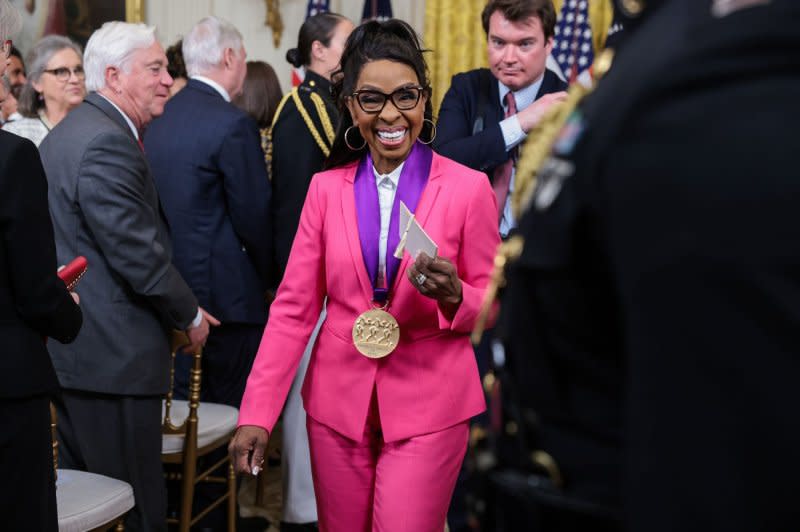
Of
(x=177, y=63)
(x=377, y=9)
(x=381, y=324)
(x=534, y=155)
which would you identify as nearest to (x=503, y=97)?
(x=381, y=324)

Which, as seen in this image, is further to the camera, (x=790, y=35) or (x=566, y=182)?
(x=566, y=182)

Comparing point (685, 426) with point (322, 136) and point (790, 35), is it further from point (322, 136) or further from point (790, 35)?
point (322, 136)

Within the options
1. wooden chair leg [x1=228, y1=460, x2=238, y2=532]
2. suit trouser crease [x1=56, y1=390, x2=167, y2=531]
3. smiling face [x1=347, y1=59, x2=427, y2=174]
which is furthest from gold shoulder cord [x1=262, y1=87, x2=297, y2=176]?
smiling face [x1=347, y1=59, x2=427, y2=174]

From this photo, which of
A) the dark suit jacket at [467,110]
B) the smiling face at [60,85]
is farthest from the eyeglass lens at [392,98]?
the smiling face at [60,85]

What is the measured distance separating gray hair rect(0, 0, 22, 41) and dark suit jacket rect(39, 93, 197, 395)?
0.56 m

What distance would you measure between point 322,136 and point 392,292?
83.8 inches

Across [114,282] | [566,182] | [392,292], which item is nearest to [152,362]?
[114,282]

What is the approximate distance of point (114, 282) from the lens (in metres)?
3.50

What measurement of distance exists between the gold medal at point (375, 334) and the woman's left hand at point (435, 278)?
0.18 m

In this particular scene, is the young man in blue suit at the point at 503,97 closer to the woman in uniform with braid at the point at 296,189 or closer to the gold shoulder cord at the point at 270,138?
the woman in uniform with braid at the point at 296,189

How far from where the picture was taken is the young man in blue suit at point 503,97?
379cm

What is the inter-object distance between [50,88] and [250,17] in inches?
92.0

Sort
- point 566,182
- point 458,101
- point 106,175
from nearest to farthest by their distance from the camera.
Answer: point 566,182
point 106,175
point 458,101

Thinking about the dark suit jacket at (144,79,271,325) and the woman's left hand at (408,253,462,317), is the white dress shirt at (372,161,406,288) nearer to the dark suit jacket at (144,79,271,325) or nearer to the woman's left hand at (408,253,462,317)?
the woman's left hand at (408,253,462,317)
